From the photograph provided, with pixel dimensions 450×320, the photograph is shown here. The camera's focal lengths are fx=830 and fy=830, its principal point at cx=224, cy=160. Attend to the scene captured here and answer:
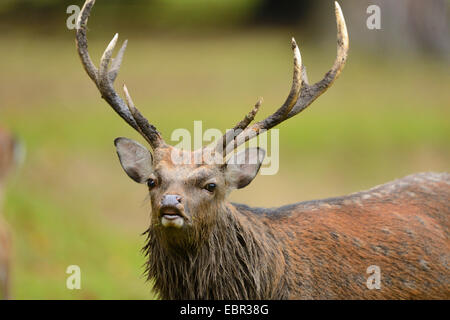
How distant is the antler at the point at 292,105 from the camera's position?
5695mm

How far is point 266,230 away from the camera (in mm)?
5949

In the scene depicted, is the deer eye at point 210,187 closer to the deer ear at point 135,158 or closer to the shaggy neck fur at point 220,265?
the shaggy neck fur at point 220,265

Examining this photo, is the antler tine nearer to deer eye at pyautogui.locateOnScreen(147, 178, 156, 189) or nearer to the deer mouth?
deer eye at pyautogui.locateOnScreen(147, 178, 156, 189)

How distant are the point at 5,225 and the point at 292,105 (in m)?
4.64

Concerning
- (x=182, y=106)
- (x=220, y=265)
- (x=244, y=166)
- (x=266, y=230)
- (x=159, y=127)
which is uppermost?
(x=182, y=106)

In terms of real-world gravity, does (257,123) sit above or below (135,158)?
above

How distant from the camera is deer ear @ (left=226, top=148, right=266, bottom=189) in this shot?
18.9ft

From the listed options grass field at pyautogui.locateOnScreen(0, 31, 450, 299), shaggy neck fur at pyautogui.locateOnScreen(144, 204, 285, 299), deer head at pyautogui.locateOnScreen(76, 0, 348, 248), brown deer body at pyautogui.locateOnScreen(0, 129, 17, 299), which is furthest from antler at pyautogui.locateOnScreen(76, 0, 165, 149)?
brown deer body at pyautogui.locateOnScreen(0, 129, 17, 299)

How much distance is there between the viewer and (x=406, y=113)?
2000 cm

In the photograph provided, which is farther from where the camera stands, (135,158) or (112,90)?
(112,90)

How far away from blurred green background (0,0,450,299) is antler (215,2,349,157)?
3003 millimetres

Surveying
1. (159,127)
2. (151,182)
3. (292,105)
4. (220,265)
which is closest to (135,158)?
(151,182)

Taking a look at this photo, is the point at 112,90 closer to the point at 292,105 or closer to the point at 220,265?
the point at 292,105

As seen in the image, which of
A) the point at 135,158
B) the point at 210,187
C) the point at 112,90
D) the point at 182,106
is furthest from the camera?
the point at 182,106
